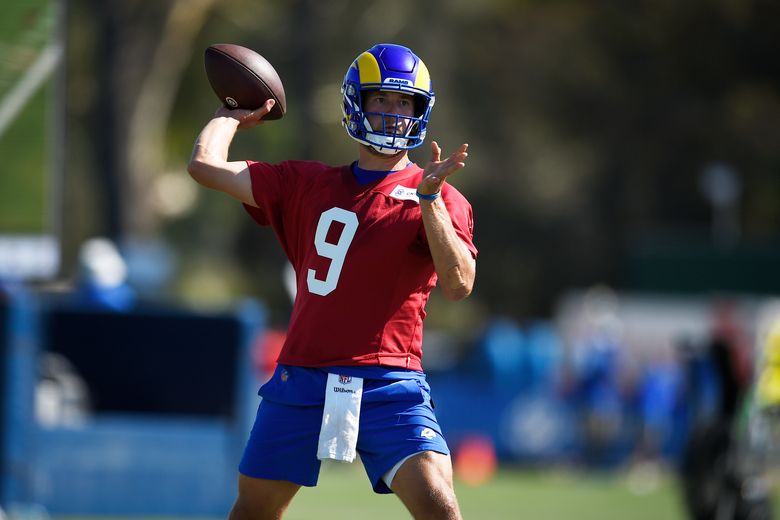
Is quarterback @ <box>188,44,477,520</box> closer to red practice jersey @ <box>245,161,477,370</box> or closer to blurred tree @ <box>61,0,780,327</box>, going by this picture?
red practice jersey @ <box>245,161,477,370</box>

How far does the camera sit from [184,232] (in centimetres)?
3319

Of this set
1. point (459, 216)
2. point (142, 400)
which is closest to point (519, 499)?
point (142, 400)

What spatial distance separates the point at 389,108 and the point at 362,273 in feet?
2.03

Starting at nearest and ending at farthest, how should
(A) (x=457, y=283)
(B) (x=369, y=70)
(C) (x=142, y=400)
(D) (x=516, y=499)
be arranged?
(A) (x=457, y=283), (B) (x=369, y=70), (C) (x=142, y=400), (D) (x=516, y=499)

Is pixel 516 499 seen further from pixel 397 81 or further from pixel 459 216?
pixel 397 81

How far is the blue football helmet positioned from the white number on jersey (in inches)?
11.2

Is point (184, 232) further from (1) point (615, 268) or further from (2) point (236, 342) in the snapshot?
(2) point (236, 342)

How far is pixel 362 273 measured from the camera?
4.90 metres

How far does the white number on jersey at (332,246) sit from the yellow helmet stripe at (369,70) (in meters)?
0.48

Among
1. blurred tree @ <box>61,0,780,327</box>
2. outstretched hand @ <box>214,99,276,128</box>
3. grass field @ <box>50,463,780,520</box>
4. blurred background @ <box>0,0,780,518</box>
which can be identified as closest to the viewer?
outstretched hand @ <box>214,99,276,128</box>

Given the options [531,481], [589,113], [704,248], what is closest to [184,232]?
[589,113]

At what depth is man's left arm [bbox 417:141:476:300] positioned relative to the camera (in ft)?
15.3

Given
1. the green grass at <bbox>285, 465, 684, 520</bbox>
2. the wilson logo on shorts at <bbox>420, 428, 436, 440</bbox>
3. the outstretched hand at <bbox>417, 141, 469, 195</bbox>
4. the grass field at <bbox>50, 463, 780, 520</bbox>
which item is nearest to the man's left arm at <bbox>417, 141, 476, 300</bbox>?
the outstretched hand at <bbox>417, 141, 469, 195</bbox>

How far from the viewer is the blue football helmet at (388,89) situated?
16.3ft
